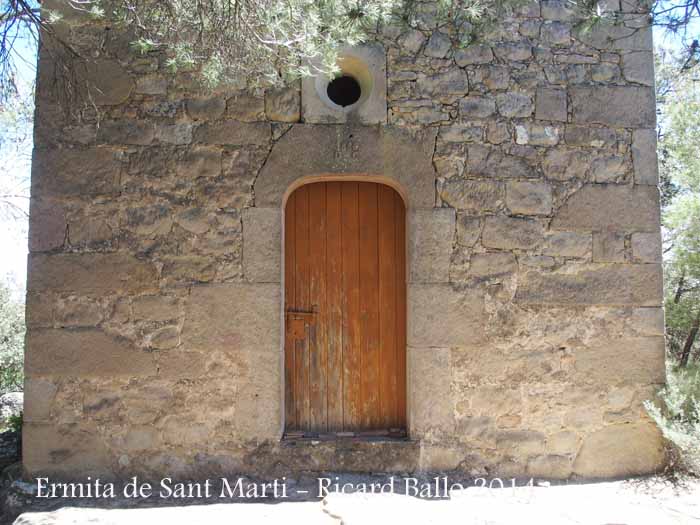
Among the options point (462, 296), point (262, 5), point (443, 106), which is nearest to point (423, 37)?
point (443, 106)

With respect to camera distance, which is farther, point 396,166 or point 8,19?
point 396,166

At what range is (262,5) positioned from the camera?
10.9 ft

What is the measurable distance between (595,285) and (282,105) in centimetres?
240

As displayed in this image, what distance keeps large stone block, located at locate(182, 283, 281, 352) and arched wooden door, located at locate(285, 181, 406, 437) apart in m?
0.25

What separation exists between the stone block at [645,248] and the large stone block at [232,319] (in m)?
2.44

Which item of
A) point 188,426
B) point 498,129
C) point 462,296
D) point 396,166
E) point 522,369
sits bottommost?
point 188,426

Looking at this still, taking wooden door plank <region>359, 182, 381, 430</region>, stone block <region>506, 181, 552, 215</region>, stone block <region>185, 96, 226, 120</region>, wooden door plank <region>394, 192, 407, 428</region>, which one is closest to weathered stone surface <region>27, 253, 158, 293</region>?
stone block <region>185, 96, 226, 120</region>

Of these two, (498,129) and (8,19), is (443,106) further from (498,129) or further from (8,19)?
(8,19)

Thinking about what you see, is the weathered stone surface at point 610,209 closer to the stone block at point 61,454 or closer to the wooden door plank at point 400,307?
→ the wooden door plank at point 400,307

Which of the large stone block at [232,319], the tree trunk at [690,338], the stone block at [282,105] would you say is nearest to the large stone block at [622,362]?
the large stone block at [232,319]

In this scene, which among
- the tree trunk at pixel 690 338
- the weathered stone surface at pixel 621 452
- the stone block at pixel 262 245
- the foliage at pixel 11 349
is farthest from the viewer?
the foliage at pixel 11 349

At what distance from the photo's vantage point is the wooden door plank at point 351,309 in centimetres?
388

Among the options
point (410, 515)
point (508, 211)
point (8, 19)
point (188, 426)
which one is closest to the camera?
point (410, 515)

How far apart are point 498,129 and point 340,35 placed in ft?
4.13
